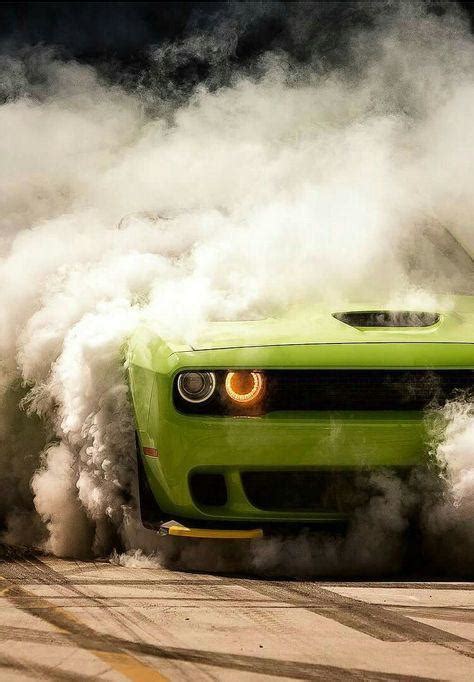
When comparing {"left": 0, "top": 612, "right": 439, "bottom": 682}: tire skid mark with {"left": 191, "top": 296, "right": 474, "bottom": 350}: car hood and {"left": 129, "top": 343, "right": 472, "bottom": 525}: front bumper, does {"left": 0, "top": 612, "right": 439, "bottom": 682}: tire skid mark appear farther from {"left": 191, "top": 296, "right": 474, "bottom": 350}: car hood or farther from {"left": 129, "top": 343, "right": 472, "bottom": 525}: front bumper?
{"left": 191, "top": 296, "right": 474, "bottom": 350}: car hood

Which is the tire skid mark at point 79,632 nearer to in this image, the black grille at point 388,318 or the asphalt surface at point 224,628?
the asphalt surface at point 224,628

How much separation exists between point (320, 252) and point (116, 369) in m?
1.23

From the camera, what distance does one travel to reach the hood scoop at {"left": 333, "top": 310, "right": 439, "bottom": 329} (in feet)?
15.4

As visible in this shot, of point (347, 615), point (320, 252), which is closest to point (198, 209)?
point (320, 252)

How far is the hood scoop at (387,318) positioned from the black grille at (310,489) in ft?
2.01

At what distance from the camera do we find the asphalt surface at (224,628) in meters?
3.16

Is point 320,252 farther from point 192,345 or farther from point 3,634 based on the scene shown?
point 3,634

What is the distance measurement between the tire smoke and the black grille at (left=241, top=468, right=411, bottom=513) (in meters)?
0.06

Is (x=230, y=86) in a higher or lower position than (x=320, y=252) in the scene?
higher

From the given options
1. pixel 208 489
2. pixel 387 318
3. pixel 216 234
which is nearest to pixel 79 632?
pixel 208 489

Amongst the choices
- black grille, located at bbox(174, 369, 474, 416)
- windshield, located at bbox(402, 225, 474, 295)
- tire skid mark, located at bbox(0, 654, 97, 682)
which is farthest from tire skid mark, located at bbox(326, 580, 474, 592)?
windshield, located at bbox(402, 225, 474, 295)

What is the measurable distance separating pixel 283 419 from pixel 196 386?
0.33 metres

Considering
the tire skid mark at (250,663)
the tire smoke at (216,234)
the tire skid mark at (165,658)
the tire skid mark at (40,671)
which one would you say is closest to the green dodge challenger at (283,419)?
the tire smoke at (216,234)

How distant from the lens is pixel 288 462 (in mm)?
4340
